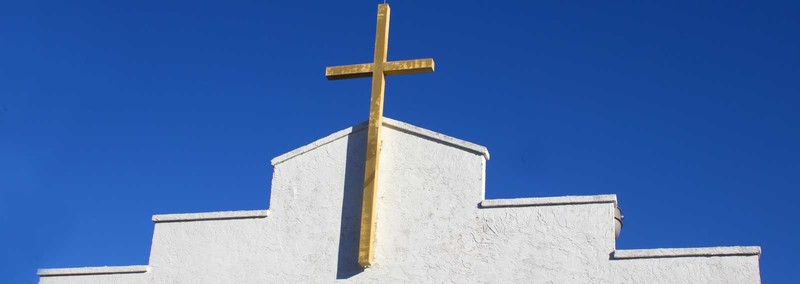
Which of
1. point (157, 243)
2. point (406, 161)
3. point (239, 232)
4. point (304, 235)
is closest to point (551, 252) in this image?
point (406, 161)

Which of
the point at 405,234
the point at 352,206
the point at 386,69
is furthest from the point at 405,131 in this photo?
the point at 405,234

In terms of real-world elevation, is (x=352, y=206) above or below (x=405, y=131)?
below

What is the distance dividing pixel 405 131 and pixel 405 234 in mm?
1433

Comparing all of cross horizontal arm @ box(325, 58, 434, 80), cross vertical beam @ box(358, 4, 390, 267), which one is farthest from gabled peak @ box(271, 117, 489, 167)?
cross horizontal arm @ box(325, 58, 434, 80)

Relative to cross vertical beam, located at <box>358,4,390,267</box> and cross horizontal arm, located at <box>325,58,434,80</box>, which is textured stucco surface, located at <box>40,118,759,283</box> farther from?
cross horizontal arm, located at <box>325,58,434,80</box>

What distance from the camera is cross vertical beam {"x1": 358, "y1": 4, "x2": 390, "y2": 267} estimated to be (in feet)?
43.9

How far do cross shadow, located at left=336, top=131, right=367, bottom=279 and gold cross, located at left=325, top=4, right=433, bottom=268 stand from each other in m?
0.19

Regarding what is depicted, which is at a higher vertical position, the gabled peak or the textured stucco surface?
the gabled peak

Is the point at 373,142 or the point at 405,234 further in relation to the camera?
the point at 373,142

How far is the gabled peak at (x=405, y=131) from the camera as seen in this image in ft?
44.7

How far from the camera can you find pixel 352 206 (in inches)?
546

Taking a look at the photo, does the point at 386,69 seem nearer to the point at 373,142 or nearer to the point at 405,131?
the point at 405,131

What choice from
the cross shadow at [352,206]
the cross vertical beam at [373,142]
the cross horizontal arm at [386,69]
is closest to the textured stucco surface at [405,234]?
the cross shadow at [352,206]

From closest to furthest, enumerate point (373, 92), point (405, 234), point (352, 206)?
point (405, 234) → point (352, 206) → point (373, 92)
